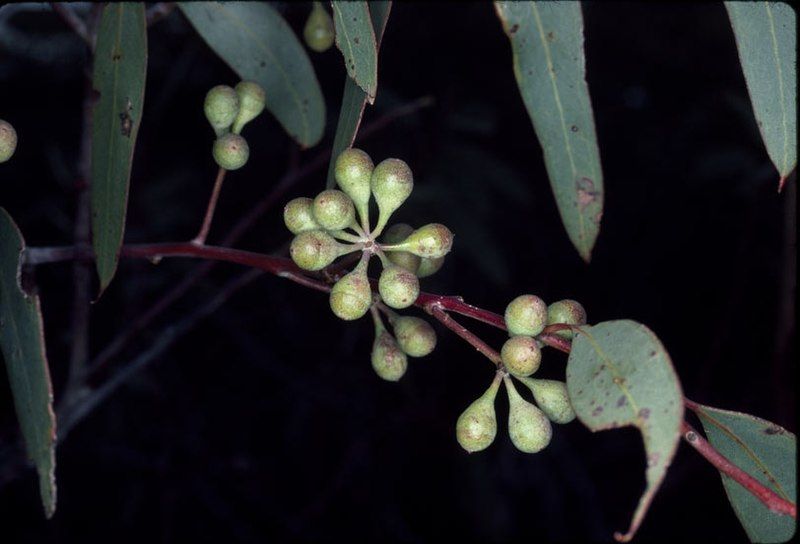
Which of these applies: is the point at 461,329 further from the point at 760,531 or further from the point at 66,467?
the point at 66,467

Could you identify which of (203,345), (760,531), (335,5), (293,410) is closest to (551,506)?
(293,410)

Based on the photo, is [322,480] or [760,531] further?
[322,480]

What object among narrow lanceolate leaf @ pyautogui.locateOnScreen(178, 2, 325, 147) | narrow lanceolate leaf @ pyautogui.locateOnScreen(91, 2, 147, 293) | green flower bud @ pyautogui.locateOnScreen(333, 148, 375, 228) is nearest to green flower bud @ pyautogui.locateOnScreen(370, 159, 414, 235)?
green flower bud @ pyautogui.locateOnScreen(333, 148, 375, 228)

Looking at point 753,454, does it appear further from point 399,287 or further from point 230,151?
point 230,151

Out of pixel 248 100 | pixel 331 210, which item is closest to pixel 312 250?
pixel 331 210

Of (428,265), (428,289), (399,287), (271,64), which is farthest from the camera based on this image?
(428,289)

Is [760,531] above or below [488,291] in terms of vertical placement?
above

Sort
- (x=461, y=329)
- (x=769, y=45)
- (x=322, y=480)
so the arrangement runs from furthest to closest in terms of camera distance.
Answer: (x=322, y=480)
(x=769, y=45)
(x=461, y=329)
